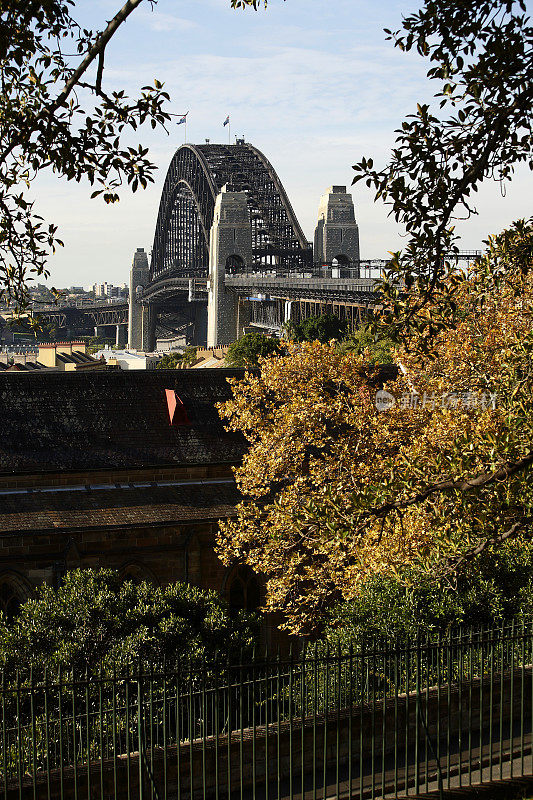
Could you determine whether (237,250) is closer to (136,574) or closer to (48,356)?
(48,356)

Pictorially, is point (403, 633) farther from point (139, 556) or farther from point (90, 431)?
point (90, 431)

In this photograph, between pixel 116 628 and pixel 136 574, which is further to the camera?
pixel 136 574

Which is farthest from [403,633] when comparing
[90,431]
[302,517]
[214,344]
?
[214,344]

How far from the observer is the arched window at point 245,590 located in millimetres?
26000

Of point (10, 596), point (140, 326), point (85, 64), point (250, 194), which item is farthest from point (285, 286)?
point (85, 64)

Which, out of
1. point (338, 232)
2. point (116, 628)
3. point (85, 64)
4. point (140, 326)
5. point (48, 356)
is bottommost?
point (116, 628)

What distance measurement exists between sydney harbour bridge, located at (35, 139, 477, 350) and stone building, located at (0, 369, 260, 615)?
248 feet

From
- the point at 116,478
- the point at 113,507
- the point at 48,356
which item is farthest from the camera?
the point at 48,356

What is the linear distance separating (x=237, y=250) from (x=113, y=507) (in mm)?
124219

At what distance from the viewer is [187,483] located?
89.4ft

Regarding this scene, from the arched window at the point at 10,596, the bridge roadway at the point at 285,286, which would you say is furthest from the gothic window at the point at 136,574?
the bridge roadway at the point at 285,286

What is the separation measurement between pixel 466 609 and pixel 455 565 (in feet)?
22.9

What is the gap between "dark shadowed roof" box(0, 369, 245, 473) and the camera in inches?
1037

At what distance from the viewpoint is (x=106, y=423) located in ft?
90.1
